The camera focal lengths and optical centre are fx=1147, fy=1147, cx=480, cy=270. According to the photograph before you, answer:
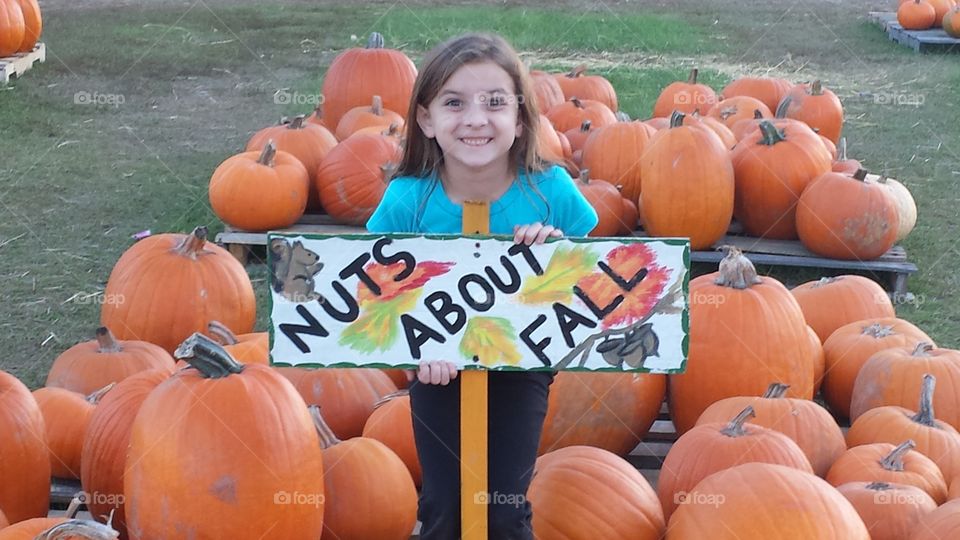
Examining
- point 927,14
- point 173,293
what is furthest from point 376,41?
point 927,14

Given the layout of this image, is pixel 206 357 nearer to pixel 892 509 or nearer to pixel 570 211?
pixel 570 211

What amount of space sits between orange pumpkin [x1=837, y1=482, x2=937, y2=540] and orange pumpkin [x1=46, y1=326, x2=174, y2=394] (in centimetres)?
200

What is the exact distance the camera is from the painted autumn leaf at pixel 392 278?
92.7 inches

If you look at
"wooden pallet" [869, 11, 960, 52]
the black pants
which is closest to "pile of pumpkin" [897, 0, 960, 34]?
"wooden pallet" [869, 11, 960, 52]

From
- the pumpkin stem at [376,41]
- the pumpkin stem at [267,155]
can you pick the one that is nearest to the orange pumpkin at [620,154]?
the pumpkin stem at [267,155]

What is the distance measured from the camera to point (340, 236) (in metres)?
2.35

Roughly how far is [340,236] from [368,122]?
3.95m

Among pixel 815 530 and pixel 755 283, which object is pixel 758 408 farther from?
pixel 815 530

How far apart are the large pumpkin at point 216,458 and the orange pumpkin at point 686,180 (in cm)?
291

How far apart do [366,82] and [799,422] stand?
14.4 ft

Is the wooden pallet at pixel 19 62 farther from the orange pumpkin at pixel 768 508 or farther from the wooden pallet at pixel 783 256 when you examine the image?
the orange pumpkin at pixel 768 508

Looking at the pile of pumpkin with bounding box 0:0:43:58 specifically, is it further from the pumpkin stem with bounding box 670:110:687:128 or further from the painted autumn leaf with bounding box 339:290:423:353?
the painted autumn leaf with bounding box 339:290:423:353

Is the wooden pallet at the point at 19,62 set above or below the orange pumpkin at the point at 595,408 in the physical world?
above

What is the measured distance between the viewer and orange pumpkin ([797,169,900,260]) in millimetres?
5109
